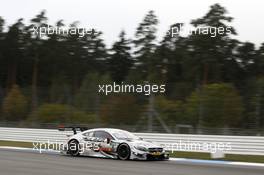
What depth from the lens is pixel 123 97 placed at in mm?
26625

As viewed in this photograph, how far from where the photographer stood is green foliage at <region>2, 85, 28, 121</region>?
31859 mm

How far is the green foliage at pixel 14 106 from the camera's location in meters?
31.9

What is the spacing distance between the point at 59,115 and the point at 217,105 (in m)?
9.80

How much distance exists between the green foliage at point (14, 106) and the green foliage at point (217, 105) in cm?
1178

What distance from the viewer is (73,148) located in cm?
1919

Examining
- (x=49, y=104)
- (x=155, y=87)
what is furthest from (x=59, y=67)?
(x=155, y=87)

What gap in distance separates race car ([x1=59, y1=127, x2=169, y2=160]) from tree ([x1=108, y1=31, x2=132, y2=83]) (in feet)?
111

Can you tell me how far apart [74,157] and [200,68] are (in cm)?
2974

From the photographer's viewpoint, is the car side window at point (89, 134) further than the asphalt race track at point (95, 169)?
Yes

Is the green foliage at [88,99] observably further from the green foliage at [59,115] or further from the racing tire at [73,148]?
the racing tire at [73,148]

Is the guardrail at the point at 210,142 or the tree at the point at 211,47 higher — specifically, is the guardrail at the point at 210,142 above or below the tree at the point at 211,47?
below

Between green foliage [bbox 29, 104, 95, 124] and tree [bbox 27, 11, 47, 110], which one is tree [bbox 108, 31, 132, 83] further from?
green foliage [bbox 29, 104, 95, 124]

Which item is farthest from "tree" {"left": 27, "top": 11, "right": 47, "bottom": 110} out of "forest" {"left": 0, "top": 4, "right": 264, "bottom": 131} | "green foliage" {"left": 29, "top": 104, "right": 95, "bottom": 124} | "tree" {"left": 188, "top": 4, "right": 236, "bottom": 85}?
"green foliage" {"left": 29, "top": 104, "right": 95, "bottom": 124}

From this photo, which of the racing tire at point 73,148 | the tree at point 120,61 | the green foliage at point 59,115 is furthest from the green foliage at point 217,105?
the tree at point 120,61
